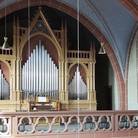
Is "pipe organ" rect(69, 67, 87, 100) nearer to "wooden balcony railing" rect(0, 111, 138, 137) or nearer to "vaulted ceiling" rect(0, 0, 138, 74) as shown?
"vaulted ceiling" rect(0, 0, 138, 74)

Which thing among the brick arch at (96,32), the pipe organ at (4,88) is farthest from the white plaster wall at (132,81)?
the pipe organ at (4,88)

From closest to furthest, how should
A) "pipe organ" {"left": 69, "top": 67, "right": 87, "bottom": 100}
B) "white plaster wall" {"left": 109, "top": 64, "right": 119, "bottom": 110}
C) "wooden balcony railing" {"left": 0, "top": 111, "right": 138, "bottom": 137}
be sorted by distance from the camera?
"wooden balcony railing" {"left": 0, "top": 111, "right": 138, "bottom": 137}, "pipe organ" {"left": 69, "top": 67, "right": 87, "bottom": 100}, "white plaster wall" {"left": 109, "top": 64, "right": 119, "bottom": 110}

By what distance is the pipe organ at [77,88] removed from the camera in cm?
1305

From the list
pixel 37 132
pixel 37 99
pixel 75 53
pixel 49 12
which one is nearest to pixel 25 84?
pixel 37 99

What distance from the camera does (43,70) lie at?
41.7 feet

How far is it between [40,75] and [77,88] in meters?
1.47

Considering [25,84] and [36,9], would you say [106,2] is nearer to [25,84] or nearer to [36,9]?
[36,9]

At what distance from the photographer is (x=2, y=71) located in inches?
488

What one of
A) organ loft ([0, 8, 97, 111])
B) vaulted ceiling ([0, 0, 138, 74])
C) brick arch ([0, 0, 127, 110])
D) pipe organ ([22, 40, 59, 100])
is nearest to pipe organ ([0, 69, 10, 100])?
organ loft ([0, 8, 97, 111])

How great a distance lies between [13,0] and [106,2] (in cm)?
309

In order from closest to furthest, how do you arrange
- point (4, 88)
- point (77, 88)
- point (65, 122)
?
point (65, 122) → point (4, 88) → point (77, 88)

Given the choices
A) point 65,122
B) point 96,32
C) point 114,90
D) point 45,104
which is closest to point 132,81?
point 114,90

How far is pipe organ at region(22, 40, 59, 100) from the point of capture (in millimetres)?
12492

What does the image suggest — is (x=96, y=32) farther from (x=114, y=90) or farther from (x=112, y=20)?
(x=114, y=90)
